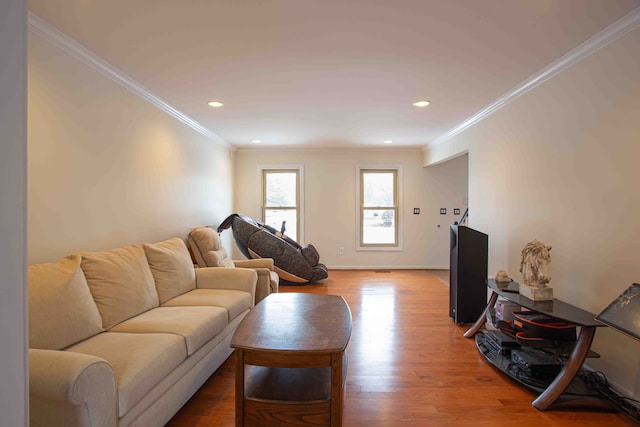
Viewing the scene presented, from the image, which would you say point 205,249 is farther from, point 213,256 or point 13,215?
point 13,215

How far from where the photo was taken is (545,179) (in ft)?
9.53

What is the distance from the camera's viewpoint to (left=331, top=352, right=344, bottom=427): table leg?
1.66m

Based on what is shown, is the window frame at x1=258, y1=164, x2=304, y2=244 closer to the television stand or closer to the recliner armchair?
the recliner armchair

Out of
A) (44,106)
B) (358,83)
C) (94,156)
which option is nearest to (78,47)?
(44,106)

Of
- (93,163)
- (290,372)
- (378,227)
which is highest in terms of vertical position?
(93,163)

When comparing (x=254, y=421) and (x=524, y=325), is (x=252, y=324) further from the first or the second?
(x=524, y=325)

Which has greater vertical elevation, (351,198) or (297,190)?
(297,190)

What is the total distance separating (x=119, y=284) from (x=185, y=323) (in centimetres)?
53

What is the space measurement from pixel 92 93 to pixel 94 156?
1.59ft

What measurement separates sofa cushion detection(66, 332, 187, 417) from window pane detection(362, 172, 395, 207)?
17.0 feet

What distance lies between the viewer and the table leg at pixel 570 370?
2023 mm

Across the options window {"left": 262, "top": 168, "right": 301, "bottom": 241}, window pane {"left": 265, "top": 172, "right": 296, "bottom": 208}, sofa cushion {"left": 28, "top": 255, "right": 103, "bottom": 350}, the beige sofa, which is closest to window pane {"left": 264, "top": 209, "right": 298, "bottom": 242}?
window {"left": 262, "top": 168, "right": 301, "bottom": 241}

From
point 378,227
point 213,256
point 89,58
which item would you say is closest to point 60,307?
point 89,58

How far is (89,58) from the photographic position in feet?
8.14
